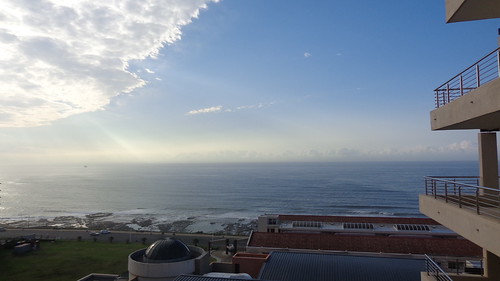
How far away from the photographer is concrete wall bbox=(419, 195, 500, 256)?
681cm

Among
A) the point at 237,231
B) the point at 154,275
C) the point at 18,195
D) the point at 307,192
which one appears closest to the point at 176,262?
the point at 154,275

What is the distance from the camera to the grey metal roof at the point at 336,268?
70.0 ft

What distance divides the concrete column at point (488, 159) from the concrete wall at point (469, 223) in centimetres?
166

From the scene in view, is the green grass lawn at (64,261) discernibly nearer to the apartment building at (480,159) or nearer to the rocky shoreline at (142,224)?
the rocky shoreline at (142,224)

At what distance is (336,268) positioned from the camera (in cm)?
2242

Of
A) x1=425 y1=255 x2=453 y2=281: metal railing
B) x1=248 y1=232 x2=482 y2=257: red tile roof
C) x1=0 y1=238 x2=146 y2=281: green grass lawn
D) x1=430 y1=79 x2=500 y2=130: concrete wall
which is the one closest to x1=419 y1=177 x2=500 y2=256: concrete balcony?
x1=425 y1=255 x2=453 y2=281: metal railing

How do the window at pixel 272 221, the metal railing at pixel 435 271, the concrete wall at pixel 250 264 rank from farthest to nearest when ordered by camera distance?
1. the window at pixel 272 221
2. the concrete wall at pixel 250 264
3. the metal railing at pixel 435 271

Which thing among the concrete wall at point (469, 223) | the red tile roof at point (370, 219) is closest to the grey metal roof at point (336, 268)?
the concrete wall at point (469, 223)

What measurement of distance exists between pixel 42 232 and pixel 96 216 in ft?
102

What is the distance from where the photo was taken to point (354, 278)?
21.2m

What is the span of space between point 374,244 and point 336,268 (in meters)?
11.5

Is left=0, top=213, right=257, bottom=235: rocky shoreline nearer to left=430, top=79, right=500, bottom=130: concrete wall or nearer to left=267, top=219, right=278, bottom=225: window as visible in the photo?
left=267, top=219, right=278, bottom=225: window

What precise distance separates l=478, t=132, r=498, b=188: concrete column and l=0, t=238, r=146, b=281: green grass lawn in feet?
104

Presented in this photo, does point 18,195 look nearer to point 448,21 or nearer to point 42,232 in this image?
point 42,232
